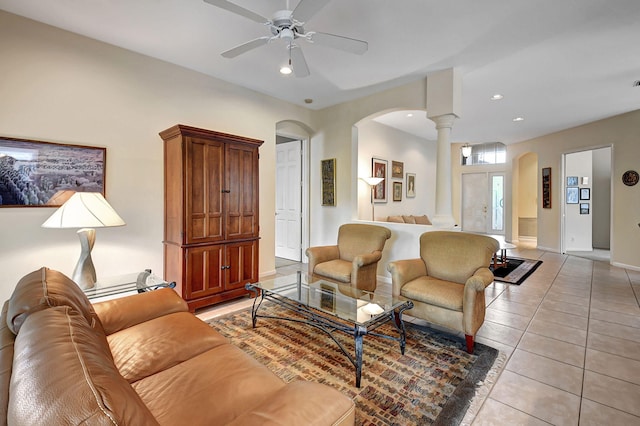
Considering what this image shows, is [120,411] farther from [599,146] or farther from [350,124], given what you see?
[599,146]

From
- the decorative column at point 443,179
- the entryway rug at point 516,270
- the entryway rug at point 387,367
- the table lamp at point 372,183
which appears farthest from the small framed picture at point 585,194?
the entryway rug at point 387,367

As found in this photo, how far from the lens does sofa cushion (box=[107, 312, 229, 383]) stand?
141 cm

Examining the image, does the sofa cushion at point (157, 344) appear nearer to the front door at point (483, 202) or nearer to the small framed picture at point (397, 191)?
the small framed picture at point (397, 191)

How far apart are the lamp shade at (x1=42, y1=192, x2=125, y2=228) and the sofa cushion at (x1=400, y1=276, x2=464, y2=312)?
2.61 metres

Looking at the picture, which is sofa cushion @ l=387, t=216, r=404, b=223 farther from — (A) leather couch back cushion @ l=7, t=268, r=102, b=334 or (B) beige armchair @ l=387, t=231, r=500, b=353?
(A) leather couch back cushion @ l=7, t=268, r=102, b=334

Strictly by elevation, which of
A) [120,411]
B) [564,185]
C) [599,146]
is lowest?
[120,411]

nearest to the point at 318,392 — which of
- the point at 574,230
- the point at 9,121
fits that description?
the point at 9,121

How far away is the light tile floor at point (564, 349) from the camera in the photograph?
67.9 inches

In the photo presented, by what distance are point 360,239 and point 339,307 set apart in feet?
5.23

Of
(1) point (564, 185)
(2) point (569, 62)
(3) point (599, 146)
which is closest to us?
(2) point (569, 62)

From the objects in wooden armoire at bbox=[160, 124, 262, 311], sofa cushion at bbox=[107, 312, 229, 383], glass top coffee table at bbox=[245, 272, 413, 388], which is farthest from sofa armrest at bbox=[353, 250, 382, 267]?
sofa cushion at bbox=[107, 312, 229, 383]

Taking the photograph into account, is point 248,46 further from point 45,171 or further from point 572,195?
point 572,195

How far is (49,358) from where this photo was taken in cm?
71

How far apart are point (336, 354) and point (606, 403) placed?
5.63ft
